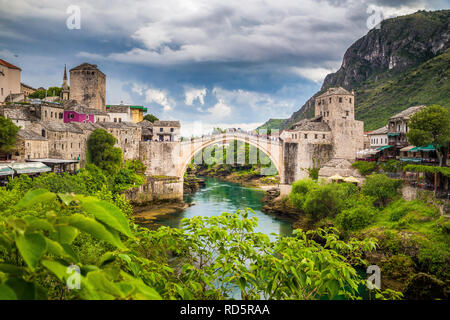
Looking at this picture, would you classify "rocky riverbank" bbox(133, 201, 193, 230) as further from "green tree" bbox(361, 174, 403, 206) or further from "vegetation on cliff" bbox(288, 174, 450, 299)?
"green tree" bbox(361, 174, 403, 206)

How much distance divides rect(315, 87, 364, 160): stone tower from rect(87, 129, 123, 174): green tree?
1864cm

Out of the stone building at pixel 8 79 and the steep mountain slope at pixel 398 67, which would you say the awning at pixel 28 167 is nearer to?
the stone building at pixel 8 79

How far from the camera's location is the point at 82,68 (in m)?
36.0

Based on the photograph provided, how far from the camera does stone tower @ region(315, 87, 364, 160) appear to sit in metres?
28.9

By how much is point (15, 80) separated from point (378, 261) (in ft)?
116

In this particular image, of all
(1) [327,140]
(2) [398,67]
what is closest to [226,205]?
(1) [327,140]

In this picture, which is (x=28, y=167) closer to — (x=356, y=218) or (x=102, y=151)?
(x=102, y=151)

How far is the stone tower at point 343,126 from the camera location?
94.7 ft

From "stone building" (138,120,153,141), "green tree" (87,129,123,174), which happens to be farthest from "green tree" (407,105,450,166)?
"stone building" (138,120,153,141)

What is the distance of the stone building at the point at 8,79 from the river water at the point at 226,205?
19679 mm

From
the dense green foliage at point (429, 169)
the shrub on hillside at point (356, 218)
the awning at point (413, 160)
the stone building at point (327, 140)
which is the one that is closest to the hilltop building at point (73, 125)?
the stone building at point (327, 140)

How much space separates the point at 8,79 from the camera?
3194cm
